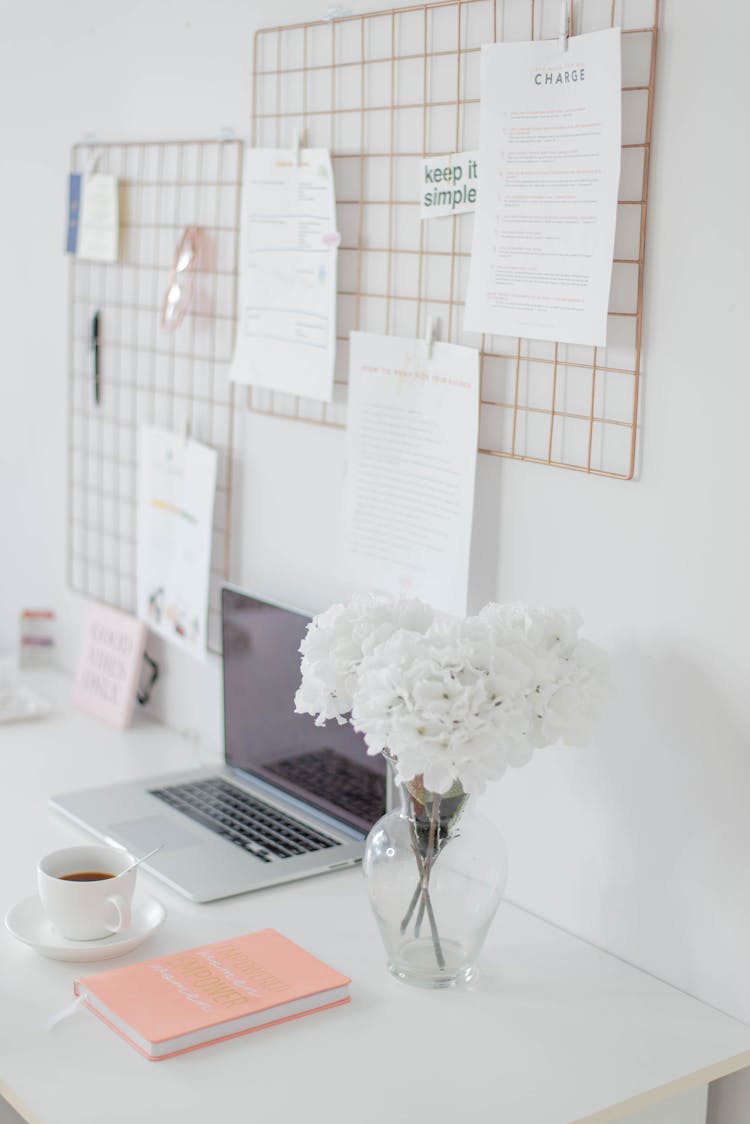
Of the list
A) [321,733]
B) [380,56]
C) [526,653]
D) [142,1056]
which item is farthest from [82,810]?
[380,56]

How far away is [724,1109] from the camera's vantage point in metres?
1.25

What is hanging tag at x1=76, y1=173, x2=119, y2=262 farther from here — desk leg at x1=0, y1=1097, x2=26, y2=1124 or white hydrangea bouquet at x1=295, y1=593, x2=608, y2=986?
desk leg at x1=0, y1=1097, x2=26, y2=1124

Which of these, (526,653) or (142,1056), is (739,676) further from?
(142,1056)

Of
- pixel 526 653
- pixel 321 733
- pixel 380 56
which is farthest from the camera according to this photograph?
pixel 321 733

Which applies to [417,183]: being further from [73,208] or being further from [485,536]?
[73,208]

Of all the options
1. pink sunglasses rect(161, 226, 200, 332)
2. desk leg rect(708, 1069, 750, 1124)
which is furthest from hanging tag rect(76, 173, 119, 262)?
desk leg rect(708, 1069, 750, 1124)

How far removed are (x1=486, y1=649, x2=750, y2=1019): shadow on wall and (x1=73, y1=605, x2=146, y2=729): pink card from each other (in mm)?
759

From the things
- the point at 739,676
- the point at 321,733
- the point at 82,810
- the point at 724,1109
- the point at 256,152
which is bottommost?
the point at 724,1109

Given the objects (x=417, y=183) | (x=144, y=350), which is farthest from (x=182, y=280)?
(x=417, y=183)

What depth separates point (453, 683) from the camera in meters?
1.13

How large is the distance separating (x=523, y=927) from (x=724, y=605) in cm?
42

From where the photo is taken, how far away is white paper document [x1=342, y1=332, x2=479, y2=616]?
1.44m

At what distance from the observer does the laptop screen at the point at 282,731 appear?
5.19 feet

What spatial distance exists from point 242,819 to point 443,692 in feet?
1.89
